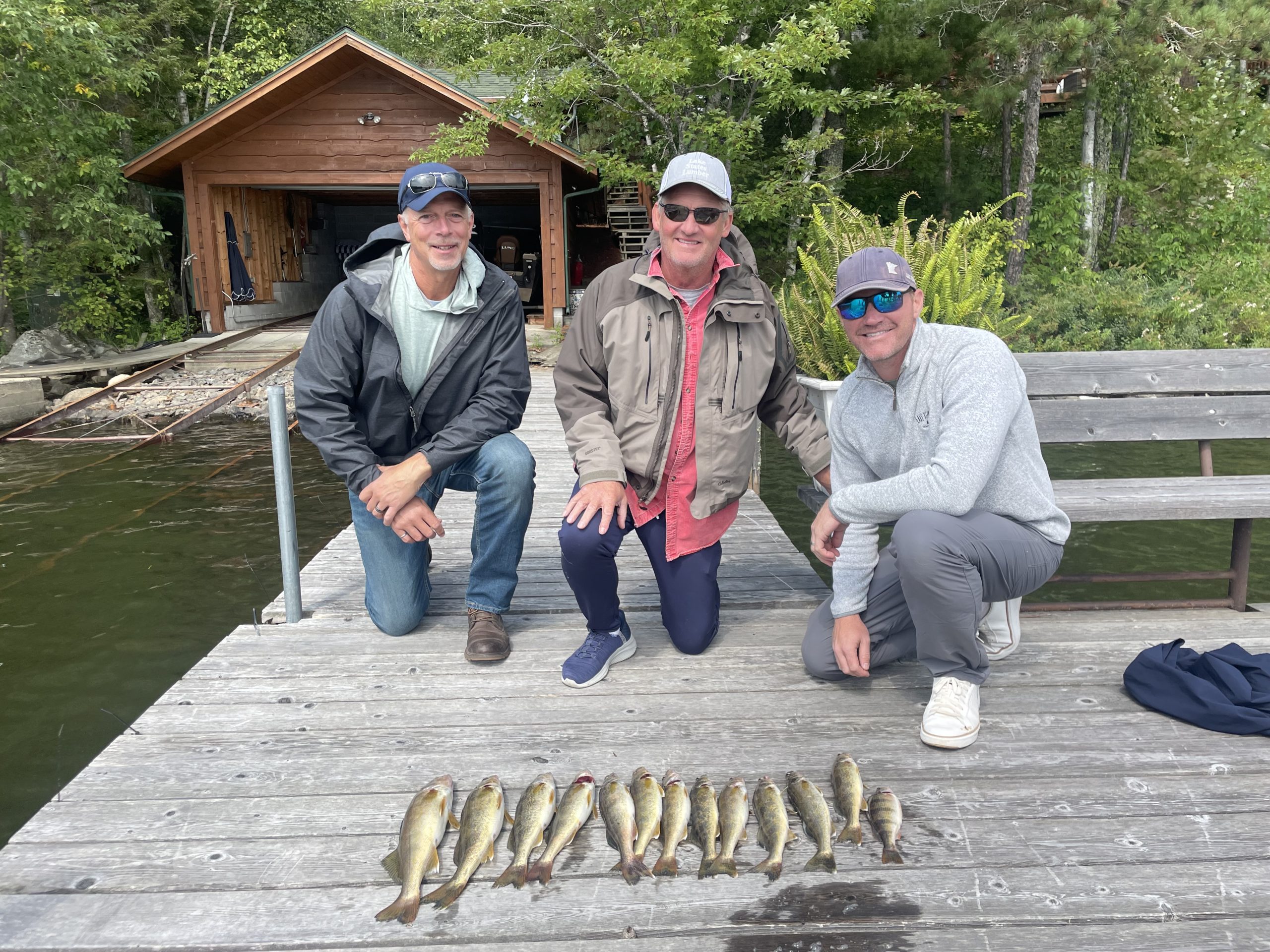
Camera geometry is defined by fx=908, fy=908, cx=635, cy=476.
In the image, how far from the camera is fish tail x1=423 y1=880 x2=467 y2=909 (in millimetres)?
2141

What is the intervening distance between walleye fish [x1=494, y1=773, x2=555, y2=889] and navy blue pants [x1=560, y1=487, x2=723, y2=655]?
862 millimetres

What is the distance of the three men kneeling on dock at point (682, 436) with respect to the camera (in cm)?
289

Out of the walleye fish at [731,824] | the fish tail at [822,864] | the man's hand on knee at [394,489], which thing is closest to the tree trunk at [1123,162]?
the man's hand on knee at [394,489]

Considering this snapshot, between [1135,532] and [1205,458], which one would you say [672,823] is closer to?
[1205,458]

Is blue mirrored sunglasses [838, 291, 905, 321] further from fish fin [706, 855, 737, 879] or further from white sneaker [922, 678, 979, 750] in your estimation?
fish fin [706, 855, 737, 879]

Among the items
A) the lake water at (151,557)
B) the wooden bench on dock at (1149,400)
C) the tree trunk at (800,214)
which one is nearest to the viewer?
the wooden bench on dock at (1149,400)

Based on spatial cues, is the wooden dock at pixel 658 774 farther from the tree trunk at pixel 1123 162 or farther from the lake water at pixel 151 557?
the tree trunk at pixel 1123 162

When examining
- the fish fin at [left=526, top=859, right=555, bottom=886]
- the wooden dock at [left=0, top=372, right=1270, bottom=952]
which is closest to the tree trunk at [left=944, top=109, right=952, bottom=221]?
the wooden dock at [left=0, top=372, right=1270, bottom=952]

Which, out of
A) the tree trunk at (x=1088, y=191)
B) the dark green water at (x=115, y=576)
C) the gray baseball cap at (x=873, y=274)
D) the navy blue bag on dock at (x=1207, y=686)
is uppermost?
the tree trunk at (x=1088, y=191)

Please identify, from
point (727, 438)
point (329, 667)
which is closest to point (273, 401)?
point (329, 667)

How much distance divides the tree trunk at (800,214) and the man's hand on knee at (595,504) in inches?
393

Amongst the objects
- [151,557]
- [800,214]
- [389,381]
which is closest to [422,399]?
[389,381]

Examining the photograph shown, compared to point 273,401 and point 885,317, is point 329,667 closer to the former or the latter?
point 273,401

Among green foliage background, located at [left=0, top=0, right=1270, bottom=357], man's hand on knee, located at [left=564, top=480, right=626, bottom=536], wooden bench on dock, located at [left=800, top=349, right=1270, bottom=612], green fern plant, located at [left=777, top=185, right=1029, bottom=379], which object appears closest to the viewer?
man's hand on knee, located at [left=564, top=480, right=626, bottom=536]
